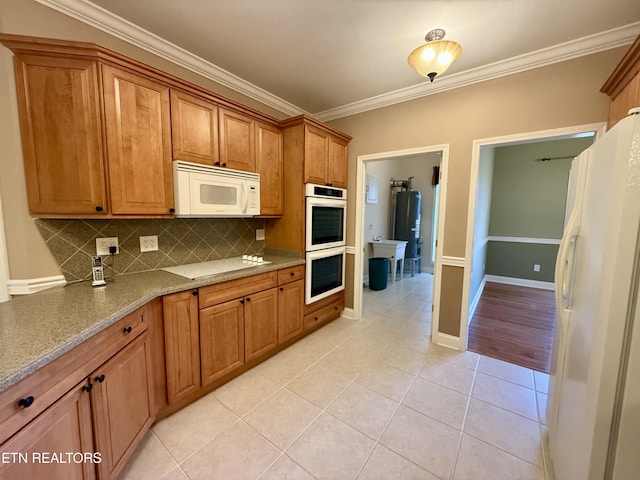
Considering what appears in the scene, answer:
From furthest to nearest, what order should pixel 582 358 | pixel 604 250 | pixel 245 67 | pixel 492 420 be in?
pixel 245 67 < pixel 492 420 < pixel 582 358 < pixel 604 250

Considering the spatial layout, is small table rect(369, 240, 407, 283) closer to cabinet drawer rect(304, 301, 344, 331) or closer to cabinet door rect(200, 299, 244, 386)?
cabinet drawer rect(304, 301, 344, 331)

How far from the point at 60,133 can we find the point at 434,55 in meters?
2.35

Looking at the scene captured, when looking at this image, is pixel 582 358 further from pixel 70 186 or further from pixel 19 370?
pixel 70 186

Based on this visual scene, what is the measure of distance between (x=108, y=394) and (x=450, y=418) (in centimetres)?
202

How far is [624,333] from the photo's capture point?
0.84 meters

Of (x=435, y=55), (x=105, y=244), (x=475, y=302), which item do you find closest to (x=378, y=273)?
(x=475, y=302)

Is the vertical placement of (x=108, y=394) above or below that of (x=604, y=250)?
below

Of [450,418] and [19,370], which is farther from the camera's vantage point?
[450,418]

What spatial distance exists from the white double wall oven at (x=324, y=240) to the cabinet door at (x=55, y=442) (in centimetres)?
185

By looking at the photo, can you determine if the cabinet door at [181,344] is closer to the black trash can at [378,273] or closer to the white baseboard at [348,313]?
the white baseboard at [348,313]

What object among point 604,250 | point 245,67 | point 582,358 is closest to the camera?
point 604,250

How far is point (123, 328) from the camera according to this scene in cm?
131

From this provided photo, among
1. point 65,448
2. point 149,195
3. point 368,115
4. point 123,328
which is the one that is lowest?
point 65,448

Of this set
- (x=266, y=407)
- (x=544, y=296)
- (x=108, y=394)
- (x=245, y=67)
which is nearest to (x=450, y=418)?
(x=266, y=407)
